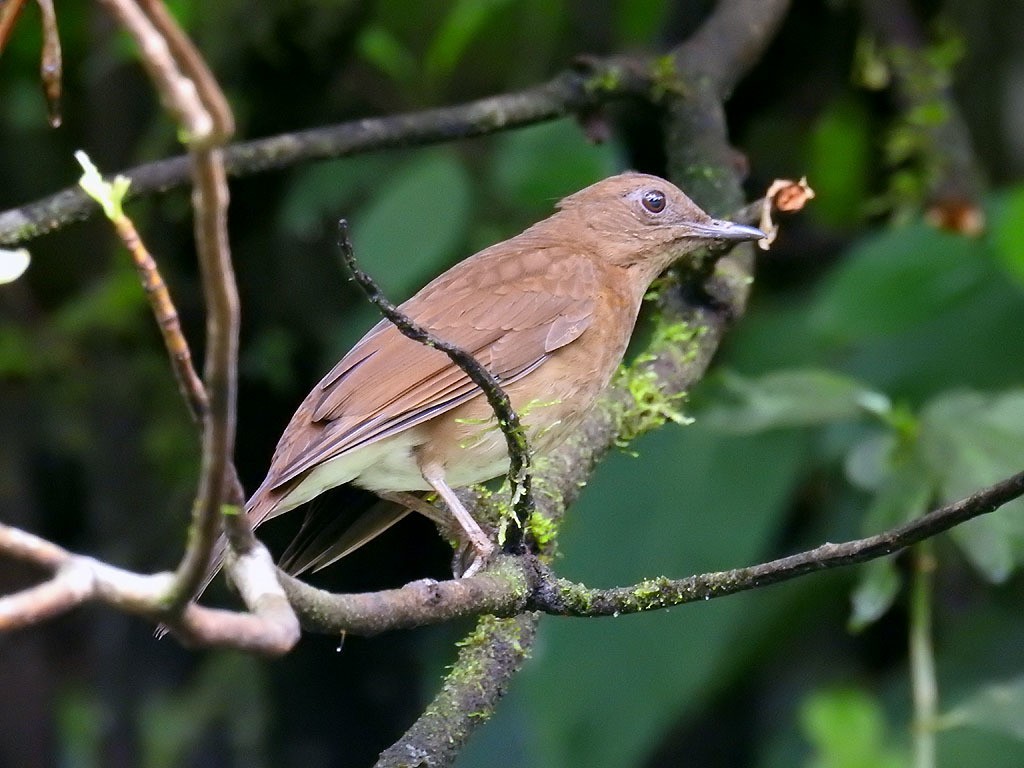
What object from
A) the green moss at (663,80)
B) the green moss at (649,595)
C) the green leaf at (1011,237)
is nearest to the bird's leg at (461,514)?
the green moss at (649,595)

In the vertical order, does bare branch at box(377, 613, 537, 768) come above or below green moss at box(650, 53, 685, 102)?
below

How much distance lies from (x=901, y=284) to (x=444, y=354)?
5.57 ft

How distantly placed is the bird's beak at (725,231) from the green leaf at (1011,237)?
0.88 m

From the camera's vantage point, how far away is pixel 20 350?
18.9ft

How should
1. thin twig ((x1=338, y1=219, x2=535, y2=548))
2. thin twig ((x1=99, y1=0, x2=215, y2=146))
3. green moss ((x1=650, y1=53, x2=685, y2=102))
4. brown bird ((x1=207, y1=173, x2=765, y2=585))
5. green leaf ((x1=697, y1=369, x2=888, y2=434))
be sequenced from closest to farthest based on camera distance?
thin twig ((x1=99, y1=0, x2=215, y2=146))
thin twig ((x1=338, y1=219, x2=535, y2=548))
brown bird ((x1=207, y1=173, x2=765, y2=585))
green leaf ((x1=697, y1=369, x2=888, y2=434))
green moss ((x1=650, y1=53, x2=685, y2=102))

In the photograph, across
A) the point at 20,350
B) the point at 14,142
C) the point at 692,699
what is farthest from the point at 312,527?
the point at 14,142

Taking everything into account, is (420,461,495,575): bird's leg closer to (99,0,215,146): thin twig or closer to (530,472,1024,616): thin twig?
(530,472,1024,616): thin twig

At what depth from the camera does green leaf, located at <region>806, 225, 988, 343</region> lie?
4148 millimetres

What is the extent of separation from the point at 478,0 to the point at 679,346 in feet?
4.53

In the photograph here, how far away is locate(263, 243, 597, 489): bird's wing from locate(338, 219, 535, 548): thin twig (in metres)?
0.72

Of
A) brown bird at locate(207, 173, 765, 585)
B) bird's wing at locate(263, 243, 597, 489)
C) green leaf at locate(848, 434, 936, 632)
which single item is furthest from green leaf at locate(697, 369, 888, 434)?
bird's wing at locate(263, 243, 597, 489)

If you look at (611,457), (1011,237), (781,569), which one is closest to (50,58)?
(781,569)

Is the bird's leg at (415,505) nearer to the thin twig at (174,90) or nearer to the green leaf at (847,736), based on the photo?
the green leaf at (847,736)

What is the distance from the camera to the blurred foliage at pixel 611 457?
419cm
